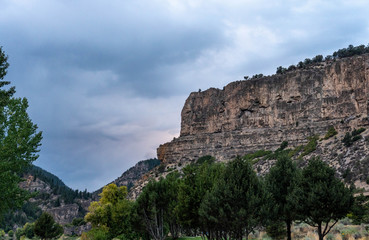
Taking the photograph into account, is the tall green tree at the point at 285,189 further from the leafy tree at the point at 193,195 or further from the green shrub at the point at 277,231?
the leafy tree at the point at 193,195

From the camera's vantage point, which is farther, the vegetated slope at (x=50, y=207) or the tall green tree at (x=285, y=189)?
the vegetated slope at (x=50, y=207)

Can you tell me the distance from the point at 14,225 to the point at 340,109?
122m

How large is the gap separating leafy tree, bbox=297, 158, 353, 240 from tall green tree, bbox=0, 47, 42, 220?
58.7ft

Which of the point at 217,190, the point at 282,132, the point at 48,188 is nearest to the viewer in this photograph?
the point at 217,190

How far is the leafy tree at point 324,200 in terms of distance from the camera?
22141 mm

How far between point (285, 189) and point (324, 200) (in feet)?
12.9

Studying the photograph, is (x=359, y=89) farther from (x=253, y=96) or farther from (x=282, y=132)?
(x=253, y=96)

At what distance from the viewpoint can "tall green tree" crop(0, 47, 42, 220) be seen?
21.2 m

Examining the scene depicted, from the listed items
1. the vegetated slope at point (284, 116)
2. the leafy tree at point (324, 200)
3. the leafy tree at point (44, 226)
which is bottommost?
the leafy tree at point (44, 226)

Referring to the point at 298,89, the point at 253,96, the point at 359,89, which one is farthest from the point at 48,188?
the point at 359,89

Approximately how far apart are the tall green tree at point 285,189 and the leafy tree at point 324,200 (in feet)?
2.53

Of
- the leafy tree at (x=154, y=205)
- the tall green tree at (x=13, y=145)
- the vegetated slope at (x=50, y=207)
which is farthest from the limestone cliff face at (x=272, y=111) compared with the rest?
the tall green tree at (x=13, y=145)

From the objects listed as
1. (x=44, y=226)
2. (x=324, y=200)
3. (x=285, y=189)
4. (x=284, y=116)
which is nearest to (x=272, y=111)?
(x=284, y=116)

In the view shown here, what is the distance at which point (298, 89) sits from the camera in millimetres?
107375
